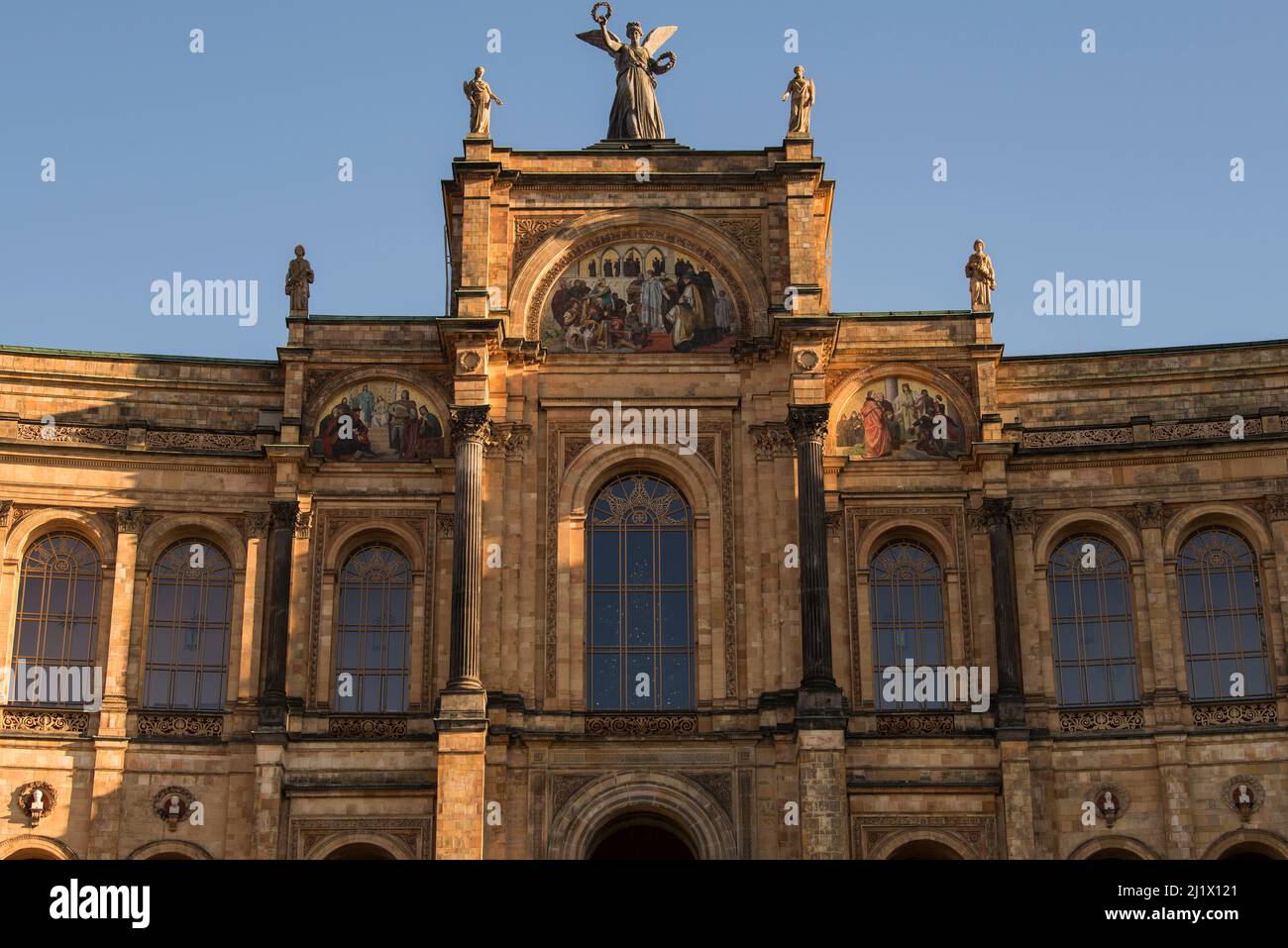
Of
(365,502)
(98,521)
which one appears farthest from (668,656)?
(98,521)

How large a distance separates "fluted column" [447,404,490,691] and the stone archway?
3.25 m

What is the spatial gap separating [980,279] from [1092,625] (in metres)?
8.15

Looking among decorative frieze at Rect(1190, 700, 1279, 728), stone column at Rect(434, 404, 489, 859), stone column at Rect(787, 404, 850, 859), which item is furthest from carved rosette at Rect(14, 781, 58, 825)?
decorative frieze at Rect(1190, 700, 1279, 728)

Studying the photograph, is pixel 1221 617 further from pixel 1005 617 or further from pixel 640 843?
pixel 640 843

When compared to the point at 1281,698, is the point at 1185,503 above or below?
above

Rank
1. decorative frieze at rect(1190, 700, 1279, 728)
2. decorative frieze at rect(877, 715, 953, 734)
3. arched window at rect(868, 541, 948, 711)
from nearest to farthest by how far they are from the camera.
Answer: decorative frieze at rect(877, 715, 953, 734), decorative frieze at rect(1190, 700, 1279, 728), arched window at rect(868, 541, 948, 711)

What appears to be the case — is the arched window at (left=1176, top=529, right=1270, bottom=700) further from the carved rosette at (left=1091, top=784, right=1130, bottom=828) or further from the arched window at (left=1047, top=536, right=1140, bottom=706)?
the carved rosette at (left=1091, top=784, right=1130, bottom=828)

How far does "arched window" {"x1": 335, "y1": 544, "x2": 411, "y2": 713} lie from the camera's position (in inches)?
1678

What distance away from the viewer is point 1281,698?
4194 centimetres

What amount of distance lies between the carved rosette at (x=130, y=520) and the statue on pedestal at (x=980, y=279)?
18883 mm

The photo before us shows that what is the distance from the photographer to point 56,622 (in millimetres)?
42844

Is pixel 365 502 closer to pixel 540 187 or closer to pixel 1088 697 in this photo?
pixel 540 187
